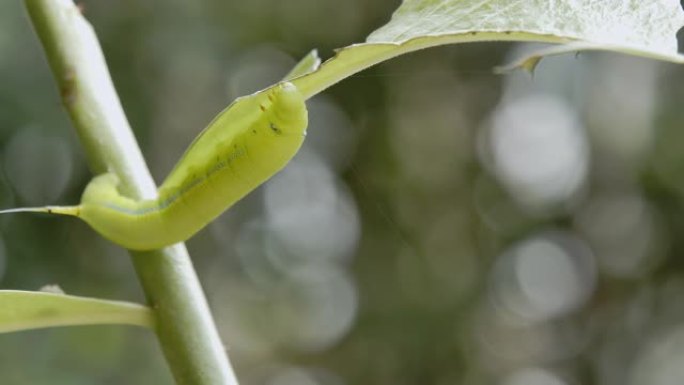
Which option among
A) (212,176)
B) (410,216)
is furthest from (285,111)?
(410,216)

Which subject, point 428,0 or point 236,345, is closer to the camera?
point 428,0

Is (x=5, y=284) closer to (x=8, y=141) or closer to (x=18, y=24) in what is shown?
(x=8, y=141)

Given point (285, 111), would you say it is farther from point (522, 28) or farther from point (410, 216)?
point (410, 216)

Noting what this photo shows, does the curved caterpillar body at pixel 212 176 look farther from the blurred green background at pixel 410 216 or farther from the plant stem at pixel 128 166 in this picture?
the blurred green background at pixel 410 216

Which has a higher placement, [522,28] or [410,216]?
[522,28]

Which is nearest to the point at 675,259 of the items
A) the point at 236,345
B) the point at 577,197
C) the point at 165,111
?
the point at 577,197

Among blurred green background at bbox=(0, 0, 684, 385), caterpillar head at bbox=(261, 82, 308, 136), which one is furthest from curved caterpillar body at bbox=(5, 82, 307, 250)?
blurred green background at bbox=(0, 0, 684, 385)

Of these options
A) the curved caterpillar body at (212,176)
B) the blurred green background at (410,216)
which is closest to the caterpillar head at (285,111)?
the curved caterpillar body at (212,176)
